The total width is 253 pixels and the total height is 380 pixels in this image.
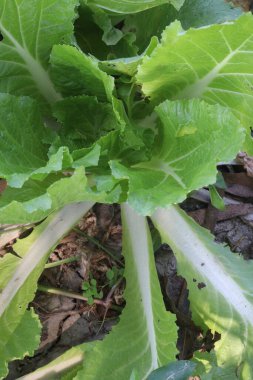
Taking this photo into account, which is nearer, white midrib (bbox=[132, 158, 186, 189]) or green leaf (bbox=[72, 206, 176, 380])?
white midrib (bbox=[132, 158, 186, 189])

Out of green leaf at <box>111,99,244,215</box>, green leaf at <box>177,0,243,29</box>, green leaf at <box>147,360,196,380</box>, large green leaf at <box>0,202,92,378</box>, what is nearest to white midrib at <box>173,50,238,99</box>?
green leaf at <box>111,99,244,215</box>

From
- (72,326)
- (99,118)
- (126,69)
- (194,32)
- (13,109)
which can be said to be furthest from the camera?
(72,326)

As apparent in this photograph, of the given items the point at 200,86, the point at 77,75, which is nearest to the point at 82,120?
the point at 77,75

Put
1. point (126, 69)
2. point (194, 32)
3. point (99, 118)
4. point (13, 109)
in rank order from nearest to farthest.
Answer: point (194, 32) < point (126, 69) < point (13, 109) < point (99, 118)

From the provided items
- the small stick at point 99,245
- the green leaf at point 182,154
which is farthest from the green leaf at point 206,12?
the small stick at point 99,245

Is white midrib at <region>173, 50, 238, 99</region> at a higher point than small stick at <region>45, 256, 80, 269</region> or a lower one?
higher

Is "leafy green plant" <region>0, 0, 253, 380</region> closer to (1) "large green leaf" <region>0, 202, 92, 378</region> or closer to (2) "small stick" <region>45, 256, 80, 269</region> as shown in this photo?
(1) "large green leaf" <region>0, 202, 92, 378</region>

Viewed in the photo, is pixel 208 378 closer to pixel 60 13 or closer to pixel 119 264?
pixel 119 264

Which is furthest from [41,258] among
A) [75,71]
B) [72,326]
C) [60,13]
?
[60,13]
